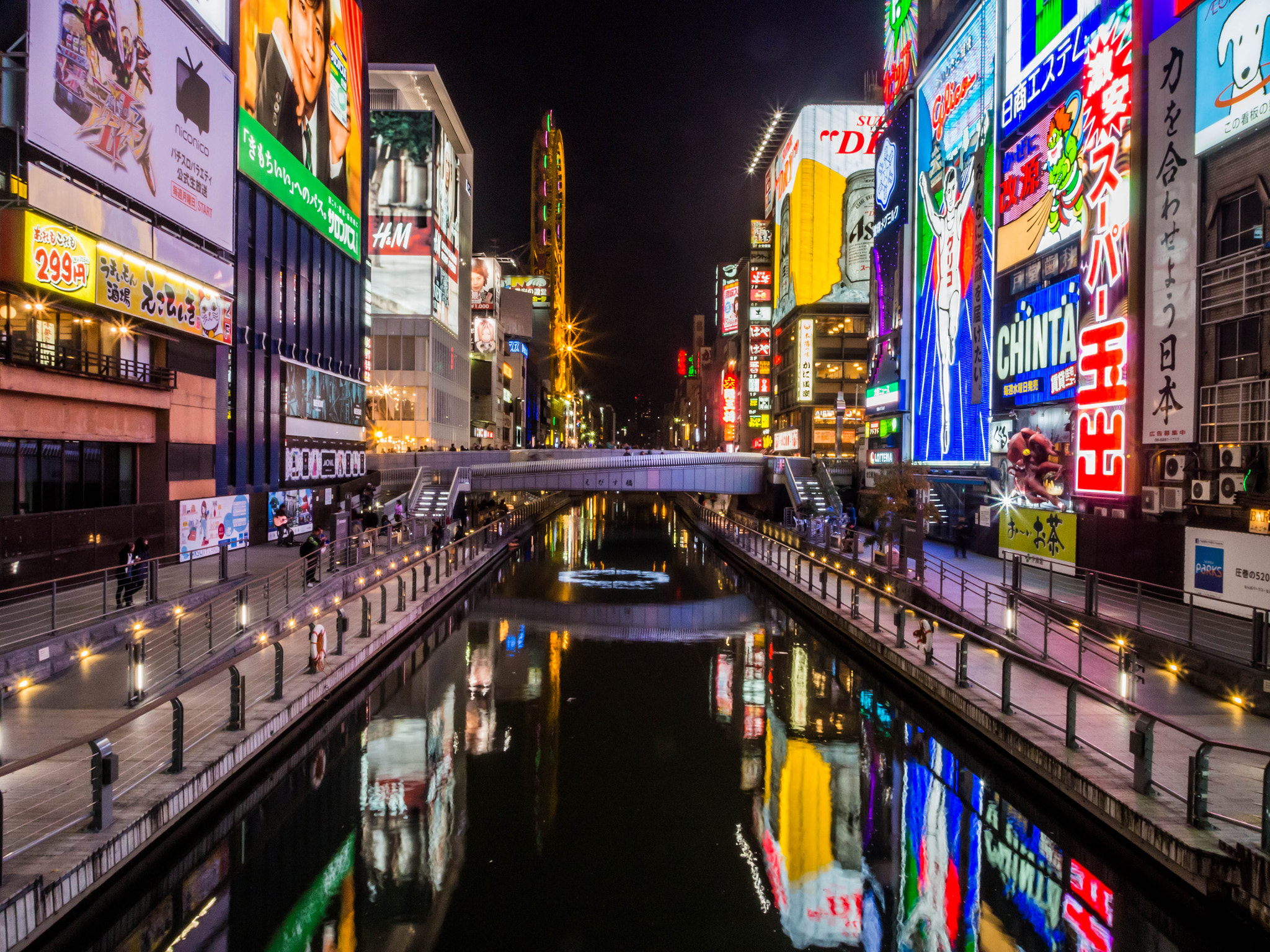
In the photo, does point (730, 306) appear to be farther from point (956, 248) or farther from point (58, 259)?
point (58, 259)

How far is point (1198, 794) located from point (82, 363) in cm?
2412

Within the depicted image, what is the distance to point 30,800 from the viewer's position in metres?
8.02

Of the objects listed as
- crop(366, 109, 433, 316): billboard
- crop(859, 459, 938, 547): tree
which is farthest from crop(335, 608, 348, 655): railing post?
crop(366, 109, 433, 316): billboard

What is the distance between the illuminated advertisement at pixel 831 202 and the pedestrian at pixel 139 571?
7303 cm

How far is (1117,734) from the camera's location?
1066 centimetres

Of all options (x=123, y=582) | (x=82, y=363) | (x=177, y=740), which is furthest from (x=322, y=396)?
(x=177, y=740)

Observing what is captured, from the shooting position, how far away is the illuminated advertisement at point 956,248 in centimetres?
3384

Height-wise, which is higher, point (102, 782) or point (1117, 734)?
point (102, 782)

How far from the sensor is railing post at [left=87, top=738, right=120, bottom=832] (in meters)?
7.40

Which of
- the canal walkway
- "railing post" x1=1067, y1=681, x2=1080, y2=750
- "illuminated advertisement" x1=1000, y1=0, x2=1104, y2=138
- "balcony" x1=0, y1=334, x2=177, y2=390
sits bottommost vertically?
the canal walkway

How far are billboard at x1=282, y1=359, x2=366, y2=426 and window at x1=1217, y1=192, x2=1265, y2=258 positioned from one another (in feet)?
111

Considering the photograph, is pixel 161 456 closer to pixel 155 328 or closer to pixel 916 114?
pixel 155 328

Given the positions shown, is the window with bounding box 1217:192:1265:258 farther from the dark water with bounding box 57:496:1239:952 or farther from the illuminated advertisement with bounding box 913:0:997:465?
the illuminated advertisement with bounding box 913:0:997:465

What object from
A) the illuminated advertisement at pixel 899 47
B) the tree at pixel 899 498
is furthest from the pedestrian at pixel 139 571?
the illuminated advertisement at pixel 899 47
